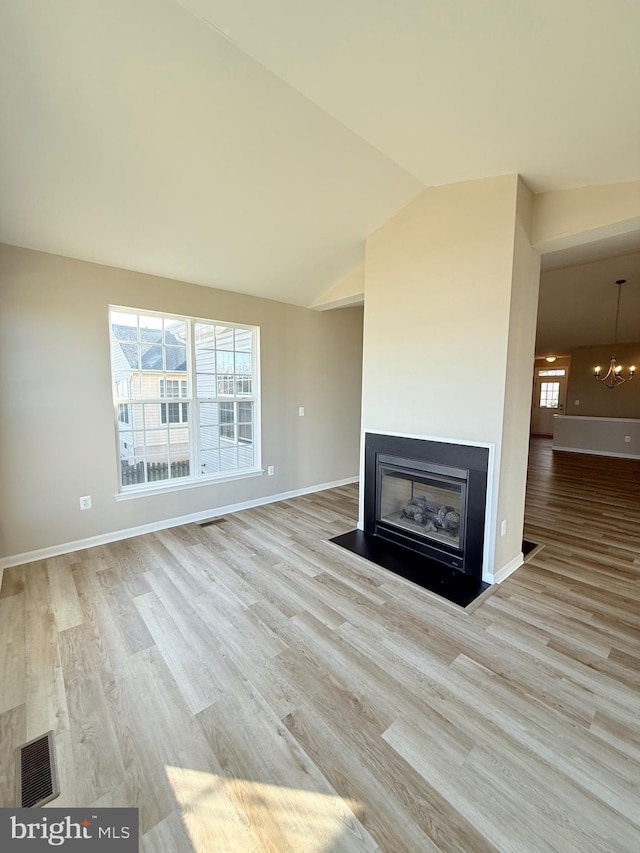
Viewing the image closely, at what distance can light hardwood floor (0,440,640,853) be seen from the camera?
1162 millimetres

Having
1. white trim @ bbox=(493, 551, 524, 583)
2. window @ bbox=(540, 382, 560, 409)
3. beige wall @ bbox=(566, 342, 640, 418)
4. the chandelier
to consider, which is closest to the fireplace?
white trim @ bbox=(493, 551, 524, 583)

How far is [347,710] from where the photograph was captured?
1.55m

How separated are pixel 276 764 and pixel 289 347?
388cm

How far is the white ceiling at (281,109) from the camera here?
4.73ft

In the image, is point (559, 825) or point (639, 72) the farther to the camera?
point (639, 72)

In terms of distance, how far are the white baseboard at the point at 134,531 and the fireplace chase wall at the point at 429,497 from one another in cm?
148

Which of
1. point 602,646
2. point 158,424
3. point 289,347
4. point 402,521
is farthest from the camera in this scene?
point 289,347

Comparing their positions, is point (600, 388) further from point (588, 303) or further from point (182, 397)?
point (182, 397)

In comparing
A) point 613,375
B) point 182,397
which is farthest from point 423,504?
point 613,375

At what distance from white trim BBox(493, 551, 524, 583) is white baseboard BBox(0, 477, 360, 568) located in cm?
265

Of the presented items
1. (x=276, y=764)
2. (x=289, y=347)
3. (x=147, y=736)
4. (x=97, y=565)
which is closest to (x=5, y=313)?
(x=97, y=565)

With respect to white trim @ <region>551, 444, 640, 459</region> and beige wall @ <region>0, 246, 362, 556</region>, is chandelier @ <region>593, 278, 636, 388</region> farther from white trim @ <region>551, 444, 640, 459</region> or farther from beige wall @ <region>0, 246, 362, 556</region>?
beige wall @ <region>0, 246, 362, 556</region>

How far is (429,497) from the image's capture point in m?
3.14

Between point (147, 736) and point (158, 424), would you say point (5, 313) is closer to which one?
point (158, 424)
